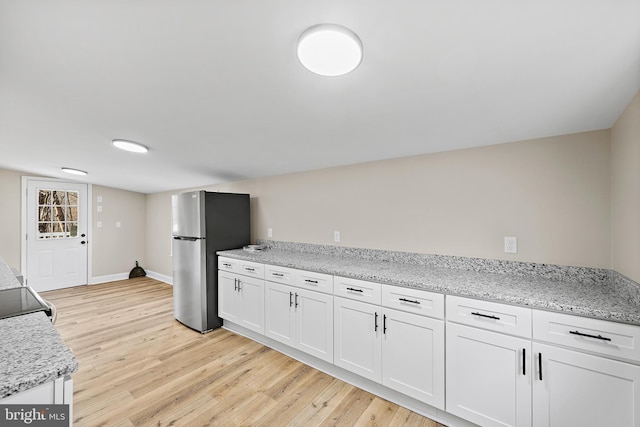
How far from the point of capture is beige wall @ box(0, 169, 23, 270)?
456 centimetres

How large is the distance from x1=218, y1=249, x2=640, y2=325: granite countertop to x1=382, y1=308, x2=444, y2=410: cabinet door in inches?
9.3

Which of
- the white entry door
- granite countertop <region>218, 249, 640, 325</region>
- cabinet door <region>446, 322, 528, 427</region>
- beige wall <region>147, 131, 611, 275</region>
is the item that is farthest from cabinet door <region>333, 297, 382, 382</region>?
the white entry door

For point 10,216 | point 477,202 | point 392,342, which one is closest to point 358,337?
point 392,342

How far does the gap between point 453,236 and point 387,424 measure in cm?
142

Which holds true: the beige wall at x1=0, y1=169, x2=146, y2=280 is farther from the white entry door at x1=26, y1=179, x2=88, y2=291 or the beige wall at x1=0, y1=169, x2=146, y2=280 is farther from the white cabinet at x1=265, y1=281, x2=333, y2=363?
the white cabinet at x1=265, y1=281, x2=333, y2=363

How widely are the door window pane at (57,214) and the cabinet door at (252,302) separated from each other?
4332mm

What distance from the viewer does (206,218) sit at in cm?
321

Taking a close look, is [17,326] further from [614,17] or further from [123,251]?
[123,251]

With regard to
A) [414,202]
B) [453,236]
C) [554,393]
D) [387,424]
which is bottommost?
[387,424]

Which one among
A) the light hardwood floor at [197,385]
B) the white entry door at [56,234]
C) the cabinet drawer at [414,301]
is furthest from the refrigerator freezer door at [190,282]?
the white entry door at [56,234]

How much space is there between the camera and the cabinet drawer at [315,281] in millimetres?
2330

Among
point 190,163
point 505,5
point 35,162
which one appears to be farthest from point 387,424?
point 35,162

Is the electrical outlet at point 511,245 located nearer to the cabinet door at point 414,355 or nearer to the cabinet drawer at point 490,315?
the cabinet drawer at point 490,315

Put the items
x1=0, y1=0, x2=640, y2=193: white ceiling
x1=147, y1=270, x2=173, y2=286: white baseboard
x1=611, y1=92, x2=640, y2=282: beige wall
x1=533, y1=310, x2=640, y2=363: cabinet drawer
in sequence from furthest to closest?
1. x1=147, y1=270, x2=173, y2=286: white baseboard
2. x1=611, y1=92, x2=640, y2=282: beige wall
3. x1=533, y1=310, x2=640, y2=363: cabinet drawer
4. x1=0, y1=0, x2=640, y2=193: white ceiling
